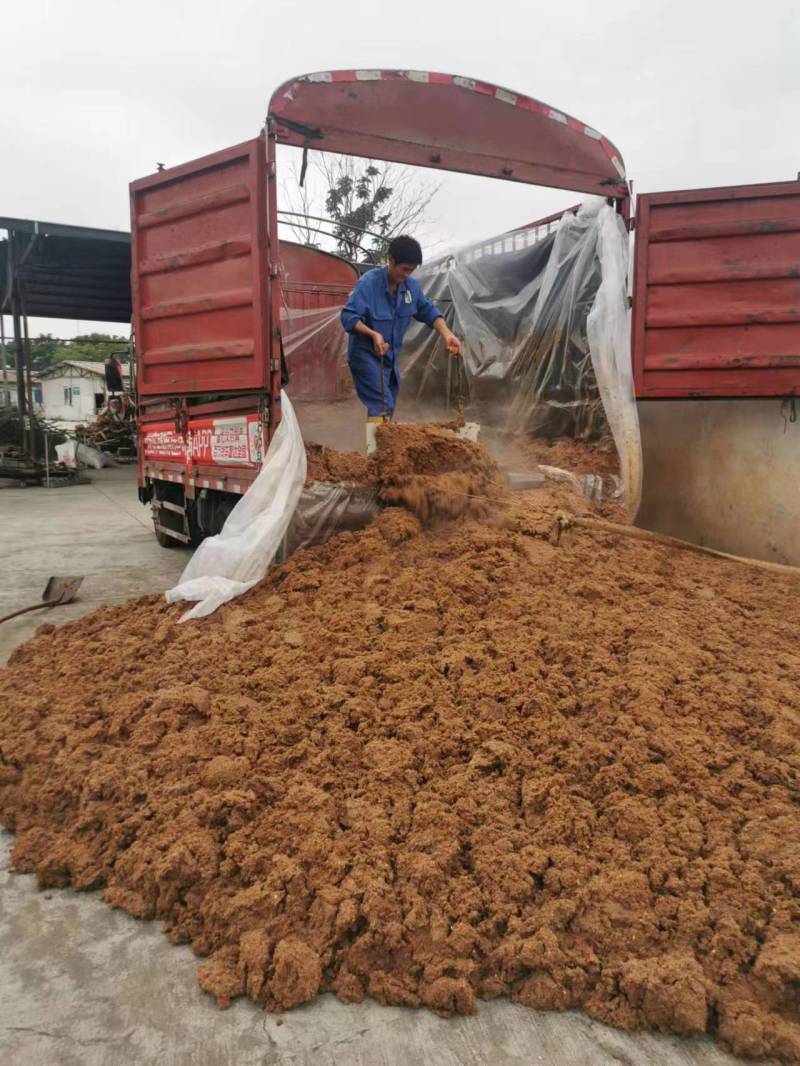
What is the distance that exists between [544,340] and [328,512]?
95.7 inches

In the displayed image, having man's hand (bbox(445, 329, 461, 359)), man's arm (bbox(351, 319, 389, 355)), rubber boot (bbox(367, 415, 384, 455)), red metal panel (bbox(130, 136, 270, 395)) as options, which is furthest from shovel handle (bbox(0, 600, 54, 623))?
man's hand (bbox(445, 329, 461, 359))

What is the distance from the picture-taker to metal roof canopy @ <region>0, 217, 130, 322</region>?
1079cm

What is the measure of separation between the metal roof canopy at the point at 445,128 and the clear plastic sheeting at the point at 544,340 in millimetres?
407

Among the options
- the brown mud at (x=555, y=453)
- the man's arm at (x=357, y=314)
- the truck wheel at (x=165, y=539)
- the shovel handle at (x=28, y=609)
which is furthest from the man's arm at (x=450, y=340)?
the truck wheel at (x=165, y=539)

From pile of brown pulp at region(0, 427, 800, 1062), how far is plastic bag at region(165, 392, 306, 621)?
0.19 meters

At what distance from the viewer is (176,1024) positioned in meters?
1.63

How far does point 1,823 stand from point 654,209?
15.1 ft

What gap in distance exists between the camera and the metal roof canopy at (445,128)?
396 cm

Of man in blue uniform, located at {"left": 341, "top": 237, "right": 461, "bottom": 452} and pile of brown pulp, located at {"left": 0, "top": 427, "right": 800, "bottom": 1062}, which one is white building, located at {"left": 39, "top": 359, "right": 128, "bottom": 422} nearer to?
man in blue uniform, located at {"left": 341, "top": 237, "right": 461, "bottom": 452}

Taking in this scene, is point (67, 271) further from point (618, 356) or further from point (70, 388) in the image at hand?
point (70, 388)

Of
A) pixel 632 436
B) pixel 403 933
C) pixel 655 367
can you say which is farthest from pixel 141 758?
pixel 655 367

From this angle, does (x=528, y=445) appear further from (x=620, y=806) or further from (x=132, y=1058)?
(x=132, y=1058)

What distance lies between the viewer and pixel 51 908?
6.63 ft

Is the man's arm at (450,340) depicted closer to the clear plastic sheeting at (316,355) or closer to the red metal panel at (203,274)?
the red metal panel at (203,274)
